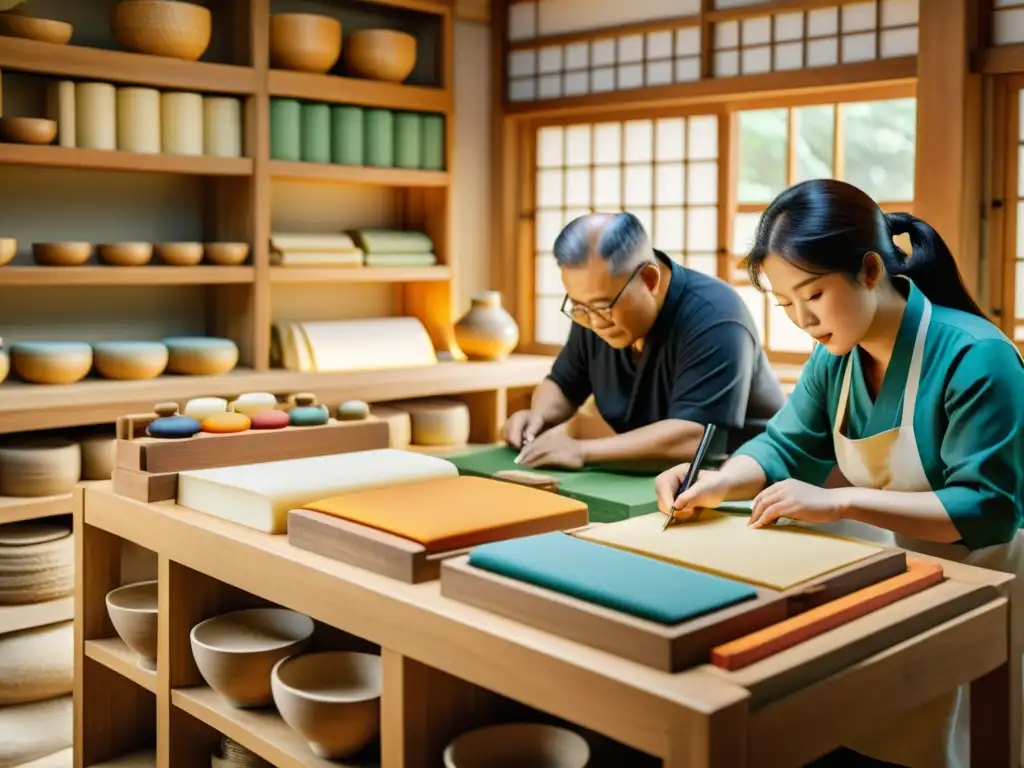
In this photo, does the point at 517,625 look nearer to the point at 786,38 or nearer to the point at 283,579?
the point at 283,579

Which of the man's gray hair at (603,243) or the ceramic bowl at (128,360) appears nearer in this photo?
the man's gray hair at (603,243)

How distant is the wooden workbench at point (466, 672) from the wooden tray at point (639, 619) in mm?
19

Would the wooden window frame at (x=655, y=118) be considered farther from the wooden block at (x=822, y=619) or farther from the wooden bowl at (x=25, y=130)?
the wooden block at (x=822, y=619)

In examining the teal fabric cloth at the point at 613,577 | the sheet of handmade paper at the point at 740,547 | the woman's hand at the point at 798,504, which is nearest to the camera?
the teal fabric cloth at the point at 613,577

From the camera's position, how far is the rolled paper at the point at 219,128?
4.23 meters

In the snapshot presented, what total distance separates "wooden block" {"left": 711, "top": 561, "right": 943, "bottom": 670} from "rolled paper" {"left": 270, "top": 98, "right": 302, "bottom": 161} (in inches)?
130

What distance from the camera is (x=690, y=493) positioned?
187cm

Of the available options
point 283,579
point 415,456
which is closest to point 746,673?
point 283,579

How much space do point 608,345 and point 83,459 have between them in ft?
5.77

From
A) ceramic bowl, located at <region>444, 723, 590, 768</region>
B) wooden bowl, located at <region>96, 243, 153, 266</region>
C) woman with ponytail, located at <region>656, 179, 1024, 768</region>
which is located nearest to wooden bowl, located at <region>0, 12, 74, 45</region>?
wooden bowl, located at <region>96, 243, 153, 266</region>


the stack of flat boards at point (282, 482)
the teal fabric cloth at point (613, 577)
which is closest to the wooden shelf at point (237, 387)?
the stack of flat boards at point (282, 482)

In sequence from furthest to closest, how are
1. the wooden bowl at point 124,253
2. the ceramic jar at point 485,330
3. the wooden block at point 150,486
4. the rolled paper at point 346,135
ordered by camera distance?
the ceramic jar at point 485,330, the rolled paper at point 346,135, the wooden bowl at point 124,253, the wooden block at point 150,486

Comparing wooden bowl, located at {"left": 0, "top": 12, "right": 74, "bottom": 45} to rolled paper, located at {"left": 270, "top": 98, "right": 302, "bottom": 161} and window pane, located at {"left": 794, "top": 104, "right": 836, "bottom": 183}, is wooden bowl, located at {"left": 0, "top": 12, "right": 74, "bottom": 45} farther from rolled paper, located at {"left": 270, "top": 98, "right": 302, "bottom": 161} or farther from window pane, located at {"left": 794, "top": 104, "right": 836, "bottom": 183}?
window pane, located at {"left": 794, "top": 104, "right": 836, "bottom": 183}

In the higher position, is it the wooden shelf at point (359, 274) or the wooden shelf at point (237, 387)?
the wooden shelf at point (359, 274)
